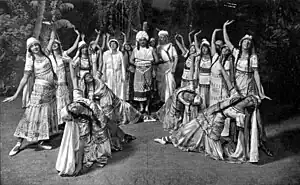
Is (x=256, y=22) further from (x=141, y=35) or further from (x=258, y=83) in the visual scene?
(x=141, y=35)

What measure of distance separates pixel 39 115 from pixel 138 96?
142cm

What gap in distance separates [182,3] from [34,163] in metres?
2.67

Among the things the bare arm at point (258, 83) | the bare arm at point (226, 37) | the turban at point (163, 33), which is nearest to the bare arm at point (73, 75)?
the turban at point (163, 33)

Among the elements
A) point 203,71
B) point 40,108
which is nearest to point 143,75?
point 203,71

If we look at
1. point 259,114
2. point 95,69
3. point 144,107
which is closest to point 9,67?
point 95,69

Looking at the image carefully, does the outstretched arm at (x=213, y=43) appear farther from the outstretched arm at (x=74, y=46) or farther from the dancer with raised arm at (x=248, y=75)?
the outstretched arm at (x=74, y=46)

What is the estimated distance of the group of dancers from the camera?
403 centimetres

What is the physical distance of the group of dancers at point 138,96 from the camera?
403cm

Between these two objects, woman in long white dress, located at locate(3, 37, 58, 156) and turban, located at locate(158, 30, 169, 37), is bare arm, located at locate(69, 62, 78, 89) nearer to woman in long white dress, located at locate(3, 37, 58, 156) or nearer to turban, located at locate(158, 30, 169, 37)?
woman in long white dress, located at locate(3, 37, 58, 156)

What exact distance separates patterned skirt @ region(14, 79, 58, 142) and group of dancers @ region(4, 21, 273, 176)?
1 cm

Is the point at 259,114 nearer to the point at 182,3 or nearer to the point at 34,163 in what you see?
the point at 182,3

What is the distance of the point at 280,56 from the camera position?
4383 millimetres

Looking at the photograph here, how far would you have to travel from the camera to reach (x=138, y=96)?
4906 millimetres

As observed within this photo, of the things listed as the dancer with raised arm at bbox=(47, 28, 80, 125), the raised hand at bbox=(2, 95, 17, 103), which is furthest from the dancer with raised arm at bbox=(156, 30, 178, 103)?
the raised hand at bbox=(2, 95, 17, 103)
